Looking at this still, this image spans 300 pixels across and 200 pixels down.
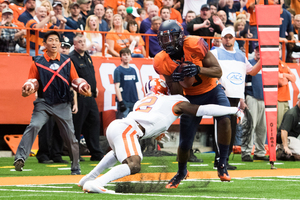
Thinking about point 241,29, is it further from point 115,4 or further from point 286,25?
point 115,4

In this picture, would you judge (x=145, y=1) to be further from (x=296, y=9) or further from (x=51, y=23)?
(x=296, y=9)

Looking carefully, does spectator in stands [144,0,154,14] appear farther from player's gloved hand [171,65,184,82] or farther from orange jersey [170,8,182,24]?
player's gloved hand [171,65,184,82]

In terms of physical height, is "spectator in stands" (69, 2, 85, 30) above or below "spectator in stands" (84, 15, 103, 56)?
above

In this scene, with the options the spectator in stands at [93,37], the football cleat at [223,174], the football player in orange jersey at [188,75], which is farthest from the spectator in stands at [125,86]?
the football cleat at [223,174]

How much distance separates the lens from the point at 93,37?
11.3 meters

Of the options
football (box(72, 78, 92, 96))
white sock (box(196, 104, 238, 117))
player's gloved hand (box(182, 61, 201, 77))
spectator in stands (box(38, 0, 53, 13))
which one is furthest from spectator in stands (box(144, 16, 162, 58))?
white sock (box(196, 104, 238, 117))

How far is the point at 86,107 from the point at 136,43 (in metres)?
3.09

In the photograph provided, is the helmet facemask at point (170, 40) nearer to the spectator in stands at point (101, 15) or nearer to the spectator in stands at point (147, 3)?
the spectator in stands at point (101, 15)

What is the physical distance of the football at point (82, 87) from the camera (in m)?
7.12

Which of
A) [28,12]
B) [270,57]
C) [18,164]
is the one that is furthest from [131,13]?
[18,164]

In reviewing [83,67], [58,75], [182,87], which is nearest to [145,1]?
[83,67]

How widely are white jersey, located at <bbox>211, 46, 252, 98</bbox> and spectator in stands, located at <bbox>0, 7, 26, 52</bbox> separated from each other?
428 centimetres

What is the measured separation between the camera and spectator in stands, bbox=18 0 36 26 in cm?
1095

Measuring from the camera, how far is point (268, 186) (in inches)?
232
